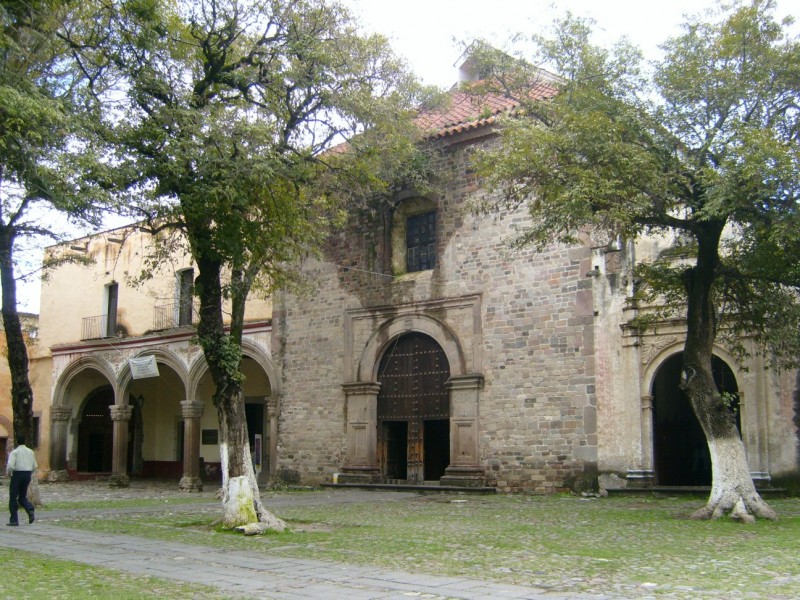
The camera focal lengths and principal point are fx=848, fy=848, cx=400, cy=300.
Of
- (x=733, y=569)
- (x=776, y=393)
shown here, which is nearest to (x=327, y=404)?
(x=776, y=393)

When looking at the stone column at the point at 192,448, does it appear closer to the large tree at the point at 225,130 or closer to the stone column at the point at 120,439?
the stone column at the point at 120,439

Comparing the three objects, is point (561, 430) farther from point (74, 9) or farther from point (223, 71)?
point (74, 9)

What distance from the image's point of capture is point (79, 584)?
22.9ft

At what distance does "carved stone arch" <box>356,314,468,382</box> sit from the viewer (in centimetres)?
1895

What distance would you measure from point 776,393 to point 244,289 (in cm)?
967

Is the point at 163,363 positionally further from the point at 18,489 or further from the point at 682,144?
the point at 682,144

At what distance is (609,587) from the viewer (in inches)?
265

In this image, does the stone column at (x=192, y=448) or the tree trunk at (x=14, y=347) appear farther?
the stone column at (x=192, y=448)

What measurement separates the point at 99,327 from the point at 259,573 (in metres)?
21.7

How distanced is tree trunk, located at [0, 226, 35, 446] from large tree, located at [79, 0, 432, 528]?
3194 mm

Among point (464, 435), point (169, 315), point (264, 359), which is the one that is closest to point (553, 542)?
point (464, 435)

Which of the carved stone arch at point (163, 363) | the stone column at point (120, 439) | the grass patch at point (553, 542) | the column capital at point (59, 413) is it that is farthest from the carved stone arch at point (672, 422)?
the column capital at point (59, 413)

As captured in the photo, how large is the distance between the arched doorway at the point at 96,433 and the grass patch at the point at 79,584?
2227cm

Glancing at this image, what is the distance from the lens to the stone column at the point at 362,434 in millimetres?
19984
